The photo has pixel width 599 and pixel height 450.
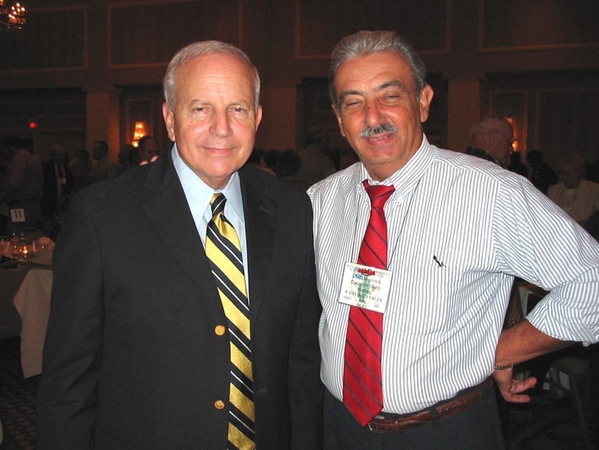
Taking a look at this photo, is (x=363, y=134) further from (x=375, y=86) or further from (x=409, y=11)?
(x=409, y=11)

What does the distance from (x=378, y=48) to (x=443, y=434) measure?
1131 millimetres

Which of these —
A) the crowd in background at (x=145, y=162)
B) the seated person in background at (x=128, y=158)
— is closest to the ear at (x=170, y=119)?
the crowd in background at (x=145, y=162)

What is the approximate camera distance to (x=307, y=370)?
1700 mm

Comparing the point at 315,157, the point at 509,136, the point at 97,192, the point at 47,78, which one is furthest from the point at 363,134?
the point at 47,78

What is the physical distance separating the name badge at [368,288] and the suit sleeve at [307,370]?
12cm

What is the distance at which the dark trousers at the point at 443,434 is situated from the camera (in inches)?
61.2

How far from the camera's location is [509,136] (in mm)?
4285

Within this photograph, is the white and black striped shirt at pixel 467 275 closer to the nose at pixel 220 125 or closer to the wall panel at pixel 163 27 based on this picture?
the nose at pixel 220 125

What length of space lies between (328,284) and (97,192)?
73 cm

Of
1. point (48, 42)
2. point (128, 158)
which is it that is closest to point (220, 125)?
point (128, 158)

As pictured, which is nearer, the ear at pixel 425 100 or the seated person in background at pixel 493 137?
the ear at pixel 425 100

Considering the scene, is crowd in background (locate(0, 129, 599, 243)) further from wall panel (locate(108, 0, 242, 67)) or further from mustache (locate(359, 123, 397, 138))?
wall panel (locate(108, 0, 242, 67))

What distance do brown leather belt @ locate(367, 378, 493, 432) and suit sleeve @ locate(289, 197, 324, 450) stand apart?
0.60 feet

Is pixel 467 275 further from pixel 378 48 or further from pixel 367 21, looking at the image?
pixel 367 21
